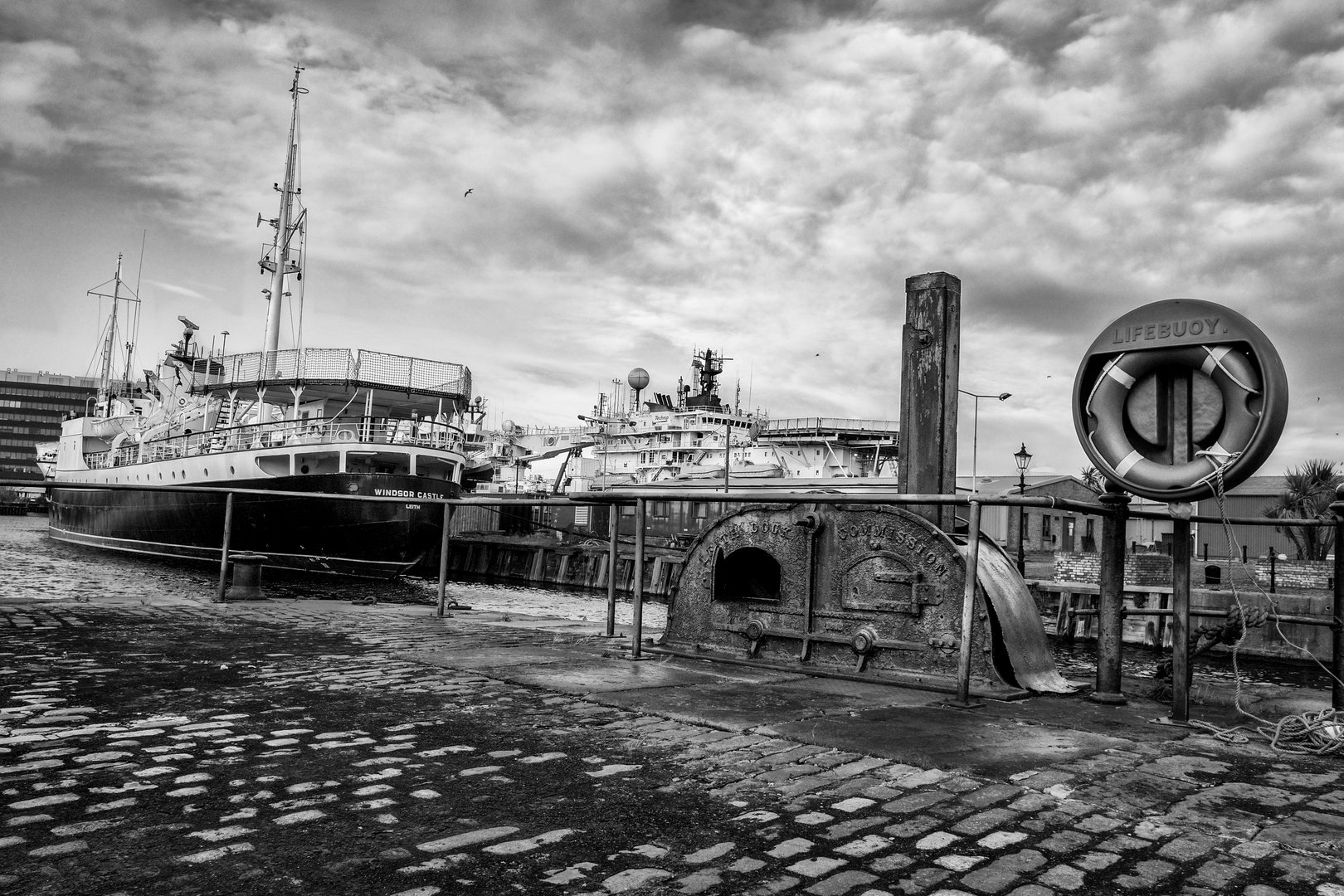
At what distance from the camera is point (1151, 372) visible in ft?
16.6

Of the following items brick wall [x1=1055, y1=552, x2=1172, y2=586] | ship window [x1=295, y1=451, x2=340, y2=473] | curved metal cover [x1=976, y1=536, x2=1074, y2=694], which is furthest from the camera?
ship window [x1=295, y1=451, x2=340, y2=473]

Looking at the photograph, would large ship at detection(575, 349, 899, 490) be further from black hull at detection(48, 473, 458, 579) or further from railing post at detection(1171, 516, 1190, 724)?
railing post at detection(1171, 516, 1190, 724)

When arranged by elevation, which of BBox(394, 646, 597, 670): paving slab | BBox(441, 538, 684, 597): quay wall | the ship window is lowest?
BBox(441, 538, 684, 597): quay wall

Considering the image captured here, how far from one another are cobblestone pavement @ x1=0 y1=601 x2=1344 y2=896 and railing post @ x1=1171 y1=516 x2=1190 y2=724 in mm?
465

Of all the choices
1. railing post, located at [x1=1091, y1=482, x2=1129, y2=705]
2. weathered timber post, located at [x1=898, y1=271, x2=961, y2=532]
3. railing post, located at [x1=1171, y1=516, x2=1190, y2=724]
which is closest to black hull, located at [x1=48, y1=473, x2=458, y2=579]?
weathered timber post, located at [x1=898, y1=271, x2=961, y2=532]

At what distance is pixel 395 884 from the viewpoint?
7.50ft

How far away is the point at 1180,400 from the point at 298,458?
29.2m

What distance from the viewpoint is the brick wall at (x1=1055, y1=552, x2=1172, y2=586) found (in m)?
20.2

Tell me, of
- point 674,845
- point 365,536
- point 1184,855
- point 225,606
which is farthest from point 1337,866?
point 365,536

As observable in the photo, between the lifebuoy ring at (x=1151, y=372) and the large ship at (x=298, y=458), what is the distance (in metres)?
22.1

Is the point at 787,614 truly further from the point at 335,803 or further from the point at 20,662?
the point at 20,662

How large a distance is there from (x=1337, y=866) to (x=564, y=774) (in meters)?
2.45

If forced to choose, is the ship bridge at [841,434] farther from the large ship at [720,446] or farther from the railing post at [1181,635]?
the railing post at [1181,635]

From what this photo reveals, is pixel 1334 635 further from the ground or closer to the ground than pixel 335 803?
further from the ground
